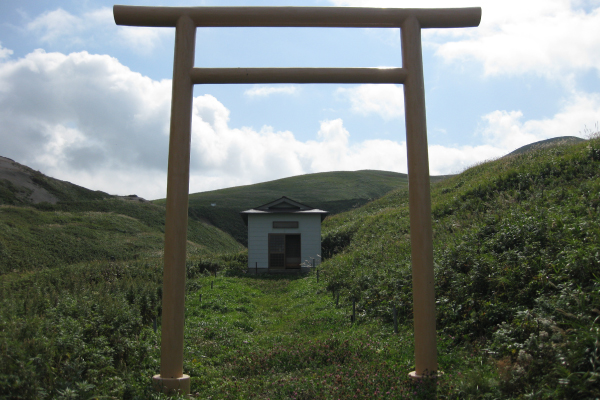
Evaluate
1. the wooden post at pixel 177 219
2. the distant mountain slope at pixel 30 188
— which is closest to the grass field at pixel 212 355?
the wooden post at pixel 177 219

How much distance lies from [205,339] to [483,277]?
4.86m

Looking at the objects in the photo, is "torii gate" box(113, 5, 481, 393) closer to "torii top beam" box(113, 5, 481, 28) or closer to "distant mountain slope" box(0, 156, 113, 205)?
"torii top beam" box(113, 5, 481, 28)

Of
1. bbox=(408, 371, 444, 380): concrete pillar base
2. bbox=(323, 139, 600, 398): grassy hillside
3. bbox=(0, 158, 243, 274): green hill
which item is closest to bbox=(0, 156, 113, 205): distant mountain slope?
bbox=(0, 158, 243, 274): green hill

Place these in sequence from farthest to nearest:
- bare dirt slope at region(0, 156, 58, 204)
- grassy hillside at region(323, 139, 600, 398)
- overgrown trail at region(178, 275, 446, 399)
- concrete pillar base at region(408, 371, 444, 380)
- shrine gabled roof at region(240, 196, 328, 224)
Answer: bare dirt slope at region(0, 156, 58, 204) < shrine gabled roof at region(240, 196, 328, 224) < overgrown trail at region(178, 275, 446, 399) < concrete pillar base at region(408, 371, 444, 380) < grassy hillside at region(323, 139, 600, 398)

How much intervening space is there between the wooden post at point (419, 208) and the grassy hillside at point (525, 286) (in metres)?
0.62

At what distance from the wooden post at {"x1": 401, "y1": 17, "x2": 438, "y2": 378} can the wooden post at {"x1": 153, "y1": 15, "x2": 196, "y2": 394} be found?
8.57ft

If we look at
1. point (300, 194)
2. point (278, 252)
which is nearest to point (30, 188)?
point (300, 194)

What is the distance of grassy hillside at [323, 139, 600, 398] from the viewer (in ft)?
11.6

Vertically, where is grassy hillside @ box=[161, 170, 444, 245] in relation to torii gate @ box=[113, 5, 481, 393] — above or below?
above

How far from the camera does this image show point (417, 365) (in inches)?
173

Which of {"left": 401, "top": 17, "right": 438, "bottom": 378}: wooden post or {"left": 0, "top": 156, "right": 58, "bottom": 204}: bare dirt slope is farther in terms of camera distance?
{"left": 0, "top": 156, "right": 58, "bottom": 204}: bare dirt slope

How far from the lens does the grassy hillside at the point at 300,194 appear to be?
5206 cm

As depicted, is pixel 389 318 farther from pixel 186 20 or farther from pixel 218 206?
pixel 218 206

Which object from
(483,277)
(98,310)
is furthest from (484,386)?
(98,310)
